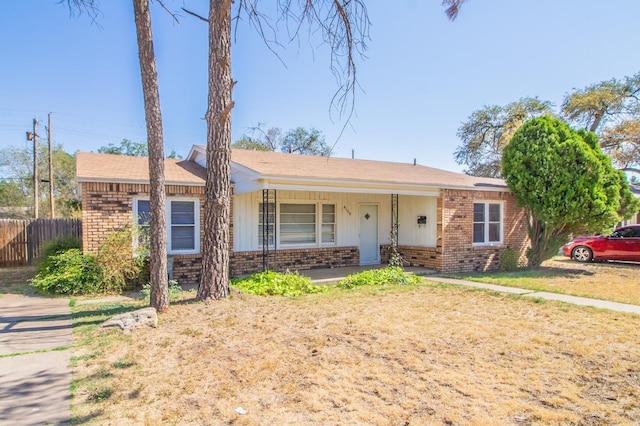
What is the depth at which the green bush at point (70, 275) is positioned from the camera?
8.52 m

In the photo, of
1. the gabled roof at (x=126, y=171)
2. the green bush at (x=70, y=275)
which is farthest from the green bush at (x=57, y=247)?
the gabled roof at (x=126, y=171)

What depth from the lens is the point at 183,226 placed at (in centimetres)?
1035

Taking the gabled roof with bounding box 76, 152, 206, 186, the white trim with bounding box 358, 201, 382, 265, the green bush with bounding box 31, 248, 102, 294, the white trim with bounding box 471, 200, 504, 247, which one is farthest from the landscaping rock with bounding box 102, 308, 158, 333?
the white trim with bounding box 471, 200, 504, 247

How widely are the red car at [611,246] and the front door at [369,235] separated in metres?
8.71

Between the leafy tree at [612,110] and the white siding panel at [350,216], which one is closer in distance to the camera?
the white siding panel at [350,216]

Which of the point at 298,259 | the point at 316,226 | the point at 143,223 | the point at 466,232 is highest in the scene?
the point at 143,223

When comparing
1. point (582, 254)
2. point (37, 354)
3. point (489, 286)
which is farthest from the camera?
point (582, 254)

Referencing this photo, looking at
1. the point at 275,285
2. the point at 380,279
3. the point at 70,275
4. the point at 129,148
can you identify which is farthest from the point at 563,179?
the point at 129,148

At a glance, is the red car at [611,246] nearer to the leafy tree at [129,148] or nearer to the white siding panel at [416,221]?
the white siding panel at [416,221]

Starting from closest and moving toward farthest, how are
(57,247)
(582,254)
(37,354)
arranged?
(37,354) < (57,247) < (582,254)

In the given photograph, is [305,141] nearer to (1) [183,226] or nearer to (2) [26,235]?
(2) [26,235]

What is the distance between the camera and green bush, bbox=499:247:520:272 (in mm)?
12789

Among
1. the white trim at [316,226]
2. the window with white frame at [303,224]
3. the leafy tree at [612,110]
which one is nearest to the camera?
the white trim at [316,226]

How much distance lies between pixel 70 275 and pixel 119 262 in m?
0.98
